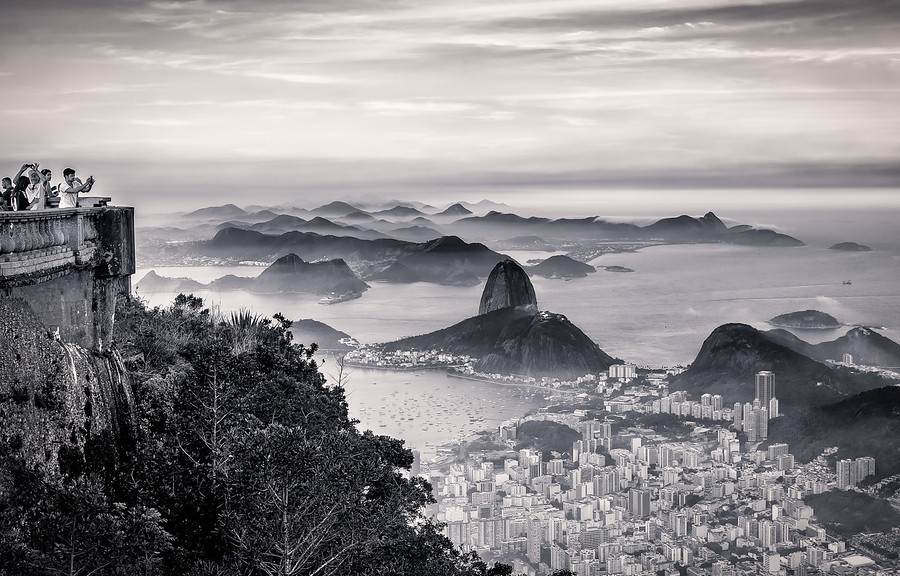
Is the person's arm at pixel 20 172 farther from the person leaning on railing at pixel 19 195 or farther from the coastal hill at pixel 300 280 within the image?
the coastal hill at pixel 300 280

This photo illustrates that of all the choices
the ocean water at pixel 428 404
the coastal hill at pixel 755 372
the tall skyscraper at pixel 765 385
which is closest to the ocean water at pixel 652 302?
the coastal hill at pixel 755 372

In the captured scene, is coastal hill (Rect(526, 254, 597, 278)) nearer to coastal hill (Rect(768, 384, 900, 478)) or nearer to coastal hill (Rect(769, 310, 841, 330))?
coastal hill (Rect(769, 310, 841, 330))

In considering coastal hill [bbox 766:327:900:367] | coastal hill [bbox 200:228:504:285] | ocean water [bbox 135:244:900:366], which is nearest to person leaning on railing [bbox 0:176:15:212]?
ocean water [bbox 135:244:900:366]

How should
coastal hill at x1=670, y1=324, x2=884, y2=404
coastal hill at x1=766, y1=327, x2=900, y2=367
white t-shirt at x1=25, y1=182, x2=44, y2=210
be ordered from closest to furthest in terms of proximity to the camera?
white t-shirt at x1=25, y1=182, x2=44, y2=210, coastal hill at x1=670, y1=324, x2=884, y2=404, coastal hill at x1=766, y1=327, x2=900, y2=367

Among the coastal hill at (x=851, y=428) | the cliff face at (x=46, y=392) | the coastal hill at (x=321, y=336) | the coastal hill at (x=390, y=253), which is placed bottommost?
the coastal hill at (x=851, y=428)

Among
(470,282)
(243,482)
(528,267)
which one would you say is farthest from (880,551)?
(528,267)

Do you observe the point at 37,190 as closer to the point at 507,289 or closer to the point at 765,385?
the point at 765,385

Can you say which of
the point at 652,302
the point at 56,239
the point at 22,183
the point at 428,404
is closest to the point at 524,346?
the point at 428,404
